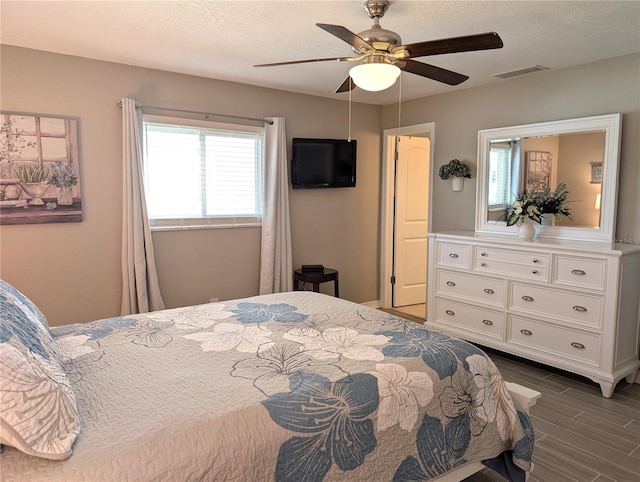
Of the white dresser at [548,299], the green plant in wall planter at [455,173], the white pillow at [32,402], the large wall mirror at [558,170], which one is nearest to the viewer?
the white pillow at [32,402]

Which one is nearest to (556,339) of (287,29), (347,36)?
(347,36)

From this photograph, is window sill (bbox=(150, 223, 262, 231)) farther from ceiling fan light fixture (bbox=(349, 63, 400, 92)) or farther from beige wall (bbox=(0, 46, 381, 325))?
ceiling fan light fixture (bbox=(349, 63, 400, 92))

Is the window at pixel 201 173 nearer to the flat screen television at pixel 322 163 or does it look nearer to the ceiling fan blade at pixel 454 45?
the flat screen television at pixel 322 163

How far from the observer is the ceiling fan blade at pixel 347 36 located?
1973 mm

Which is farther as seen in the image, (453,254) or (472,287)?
(453,254)

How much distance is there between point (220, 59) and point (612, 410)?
3.77 meters

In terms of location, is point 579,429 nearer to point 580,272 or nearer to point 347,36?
point 580,272

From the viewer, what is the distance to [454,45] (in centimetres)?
211

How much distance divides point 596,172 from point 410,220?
2331mm

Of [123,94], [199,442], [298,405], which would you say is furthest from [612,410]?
[123,94]

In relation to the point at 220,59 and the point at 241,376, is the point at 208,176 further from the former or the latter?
the point at 241,376

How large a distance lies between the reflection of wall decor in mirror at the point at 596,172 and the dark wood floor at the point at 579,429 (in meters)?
1.55

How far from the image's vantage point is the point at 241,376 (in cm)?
171

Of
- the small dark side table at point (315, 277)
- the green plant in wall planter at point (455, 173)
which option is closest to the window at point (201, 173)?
the small dark side table at point (315, 277)
